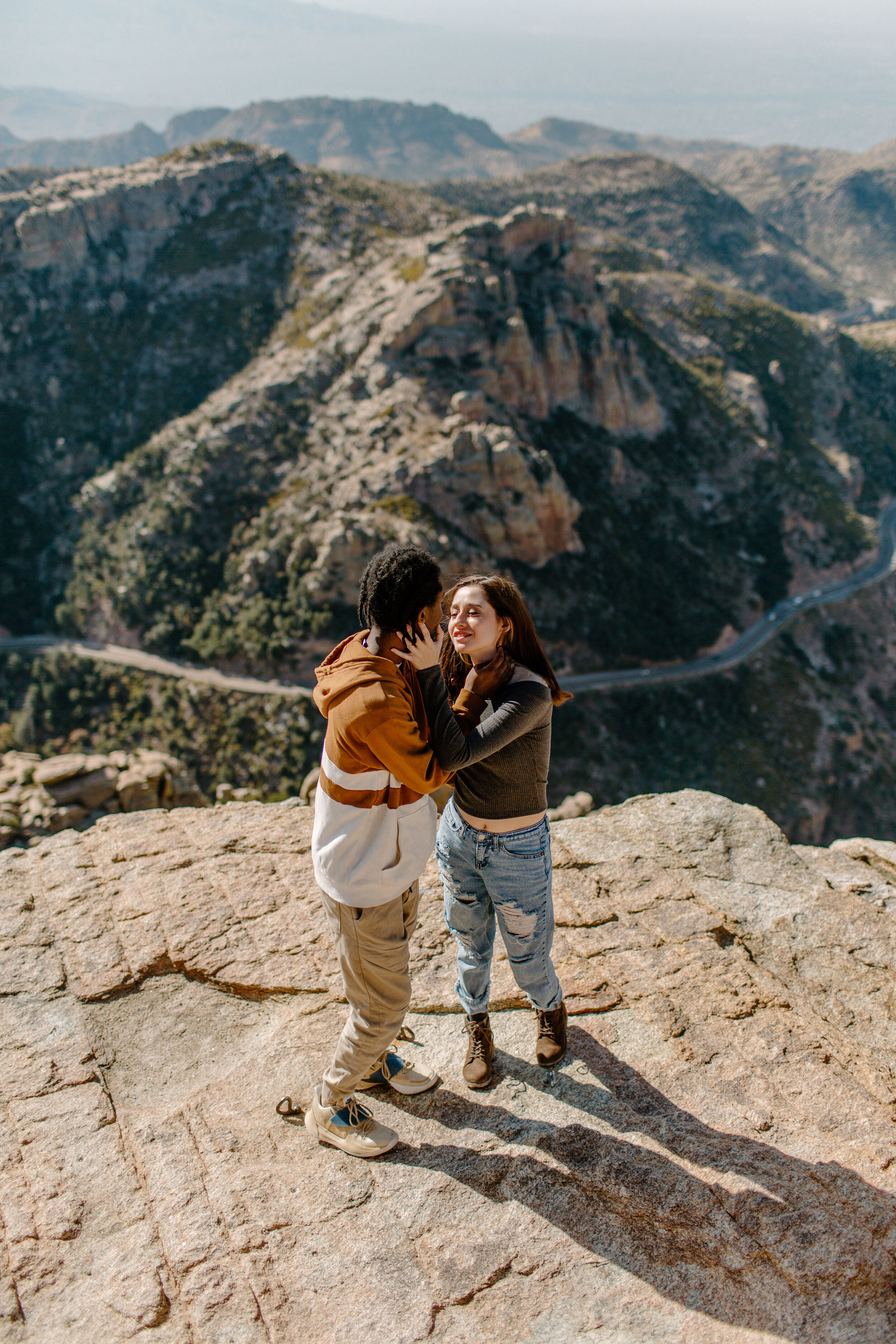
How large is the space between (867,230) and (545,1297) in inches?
7057

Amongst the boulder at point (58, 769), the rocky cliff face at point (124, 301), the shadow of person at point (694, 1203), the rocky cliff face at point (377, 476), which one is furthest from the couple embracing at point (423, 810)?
the rocky cliff face at point (124, 301)

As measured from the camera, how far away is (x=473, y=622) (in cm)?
365

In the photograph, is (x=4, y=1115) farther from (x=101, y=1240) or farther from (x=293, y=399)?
(x=293, y=399)

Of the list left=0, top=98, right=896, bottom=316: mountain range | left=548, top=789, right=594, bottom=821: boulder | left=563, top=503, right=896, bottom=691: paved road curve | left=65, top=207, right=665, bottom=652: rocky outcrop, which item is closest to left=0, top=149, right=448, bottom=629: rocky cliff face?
left=65, top=207, right=665, bottom=652: rocky outcrop

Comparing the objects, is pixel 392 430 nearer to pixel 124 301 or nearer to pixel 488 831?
pixel 124 301

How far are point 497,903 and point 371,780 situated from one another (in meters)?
1.28

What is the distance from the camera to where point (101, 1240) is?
3600 mm

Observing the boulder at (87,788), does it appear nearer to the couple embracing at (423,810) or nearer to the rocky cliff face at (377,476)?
the couple embracing at (423,810)

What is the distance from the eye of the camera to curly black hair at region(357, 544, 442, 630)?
3270 millimetres

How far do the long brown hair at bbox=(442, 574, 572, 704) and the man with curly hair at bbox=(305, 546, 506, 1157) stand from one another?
202 mm

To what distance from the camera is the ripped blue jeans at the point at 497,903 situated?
3934 millimetres

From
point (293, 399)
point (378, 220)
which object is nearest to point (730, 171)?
point (378, 220)

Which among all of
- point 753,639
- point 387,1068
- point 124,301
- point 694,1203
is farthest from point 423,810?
point 124,301

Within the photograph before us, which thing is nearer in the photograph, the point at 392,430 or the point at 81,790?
the point at 81,790
